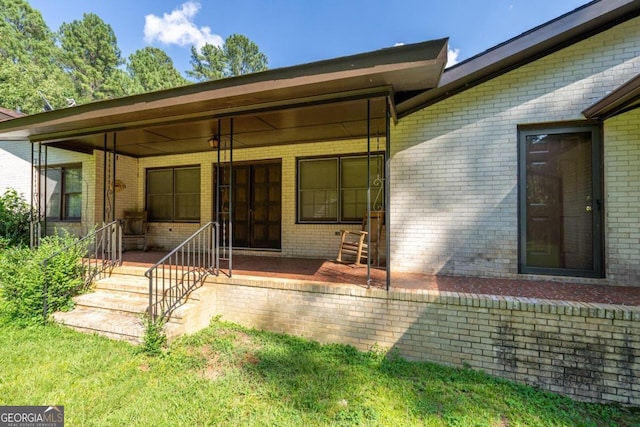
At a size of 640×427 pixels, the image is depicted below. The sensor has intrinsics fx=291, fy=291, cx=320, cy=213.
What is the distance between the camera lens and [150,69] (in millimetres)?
20047

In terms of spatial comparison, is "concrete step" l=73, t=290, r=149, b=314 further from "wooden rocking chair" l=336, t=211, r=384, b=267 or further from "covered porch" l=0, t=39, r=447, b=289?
"wooden rocking chair" l=336, t=211, r=384, b=267

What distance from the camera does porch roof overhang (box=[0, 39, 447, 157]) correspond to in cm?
282

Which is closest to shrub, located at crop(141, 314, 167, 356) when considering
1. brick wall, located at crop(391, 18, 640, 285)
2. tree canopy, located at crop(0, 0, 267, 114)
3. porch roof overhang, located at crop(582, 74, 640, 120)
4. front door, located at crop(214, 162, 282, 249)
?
brick wall, located at crop(391, 18, 640, 285)

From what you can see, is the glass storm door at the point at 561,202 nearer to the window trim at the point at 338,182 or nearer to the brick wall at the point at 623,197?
the brick wall at the point at 623,197

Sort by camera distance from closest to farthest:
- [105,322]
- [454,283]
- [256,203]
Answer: [105,322], [454,283], [256,203]

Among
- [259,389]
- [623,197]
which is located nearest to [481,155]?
[623,197]

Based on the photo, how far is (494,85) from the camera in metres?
3.98

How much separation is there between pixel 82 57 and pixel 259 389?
25040mm

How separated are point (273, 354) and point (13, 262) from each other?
3.80 m

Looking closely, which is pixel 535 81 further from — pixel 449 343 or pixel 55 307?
pixel 55 307

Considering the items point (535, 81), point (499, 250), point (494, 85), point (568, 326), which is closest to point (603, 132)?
point (535, 81)

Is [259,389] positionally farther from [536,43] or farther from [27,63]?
[27,63]

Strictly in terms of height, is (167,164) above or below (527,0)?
below

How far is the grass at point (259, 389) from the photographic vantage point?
2166 millimetres
